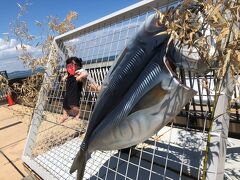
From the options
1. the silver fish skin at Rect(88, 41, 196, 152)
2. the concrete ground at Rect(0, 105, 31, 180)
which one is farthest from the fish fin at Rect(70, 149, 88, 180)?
the concrete ground at Rect(0, 105, 31, 180)

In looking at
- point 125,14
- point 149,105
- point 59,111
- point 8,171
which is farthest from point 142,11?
point 59,111

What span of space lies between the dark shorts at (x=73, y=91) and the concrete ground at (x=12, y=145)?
3.80ft

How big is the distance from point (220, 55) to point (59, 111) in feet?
14.6

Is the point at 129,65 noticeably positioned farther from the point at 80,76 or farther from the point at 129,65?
the point at 80,76

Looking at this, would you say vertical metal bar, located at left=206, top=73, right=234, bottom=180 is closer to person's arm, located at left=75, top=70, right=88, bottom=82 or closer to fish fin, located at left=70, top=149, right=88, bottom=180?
fish fin, located at left=70, top=149, right=88, bottom=180

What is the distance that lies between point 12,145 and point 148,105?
4.21m

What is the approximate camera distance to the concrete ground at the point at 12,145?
3.86 metres

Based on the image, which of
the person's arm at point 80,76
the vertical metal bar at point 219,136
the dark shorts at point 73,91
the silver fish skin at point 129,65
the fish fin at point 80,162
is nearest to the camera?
the vertical metal bar at point 219,136

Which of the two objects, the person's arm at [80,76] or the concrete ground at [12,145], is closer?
the person's arm at [80,76]

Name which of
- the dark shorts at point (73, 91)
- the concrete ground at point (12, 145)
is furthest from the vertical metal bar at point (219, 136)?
the concrete ground at point (12, 145)

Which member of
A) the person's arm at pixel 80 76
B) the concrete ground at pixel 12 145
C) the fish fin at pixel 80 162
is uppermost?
the person's arm at pixel 80 76

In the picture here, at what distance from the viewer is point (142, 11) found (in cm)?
263

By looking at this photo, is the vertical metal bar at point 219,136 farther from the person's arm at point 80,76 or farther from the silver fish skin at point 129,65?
the person's arm at point 80,76

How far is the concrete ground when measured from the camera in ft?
12.7
